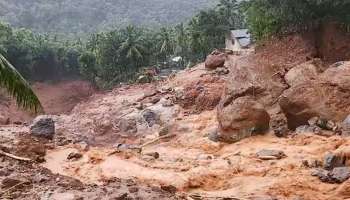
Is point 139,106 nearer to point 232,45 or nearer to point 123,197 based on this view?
point 123,197

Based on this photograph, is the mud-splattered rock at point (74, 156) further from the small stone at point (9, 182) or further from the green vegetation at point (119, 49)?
the green vegetation at point (119, 49)

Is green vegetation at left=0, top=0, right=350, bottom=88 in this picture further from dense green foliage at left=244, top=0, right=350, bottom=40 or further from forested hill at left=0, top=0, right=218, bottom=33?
forested hill at left=0, top=0, right=218, bottom=33

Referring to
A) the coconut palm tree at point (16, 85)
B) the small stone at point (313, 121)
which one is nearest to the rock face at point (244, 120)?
the small stone at point (313, 121)

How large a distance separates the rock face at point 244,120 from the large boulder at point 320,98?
2.63 ft

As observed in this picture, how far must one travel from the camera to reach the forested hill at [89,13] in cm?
8431

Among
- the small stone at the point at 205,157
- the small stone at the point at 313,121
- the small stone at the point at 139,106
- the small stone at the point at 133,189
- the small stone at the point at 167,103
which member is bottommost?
the small stone at the point at 139,106

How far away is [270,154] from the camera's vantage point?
1645 cm

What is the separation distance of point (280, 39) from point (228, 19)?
2244cm

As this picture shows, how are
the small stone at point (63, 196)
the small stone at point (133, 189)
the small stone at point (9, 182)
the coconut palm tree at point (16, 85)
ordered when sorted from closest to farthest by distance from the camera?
the coconut palm tree at point (16, 85) < the small stone at point (63, 196) < the small stone at point (133, 189) < the small stone at point (9, 182)

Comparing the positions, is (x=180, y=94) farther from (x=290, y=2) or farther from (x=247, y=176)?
(x=247, y=176)

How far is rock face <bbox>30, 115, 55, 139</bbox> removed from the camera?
2277cm

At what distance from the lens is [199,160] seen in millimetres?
17578

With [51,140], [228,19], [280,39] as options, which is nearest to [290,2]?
[280,39]

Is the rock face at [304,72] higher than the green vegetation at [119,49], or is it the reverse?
the rock face at [304,72]
